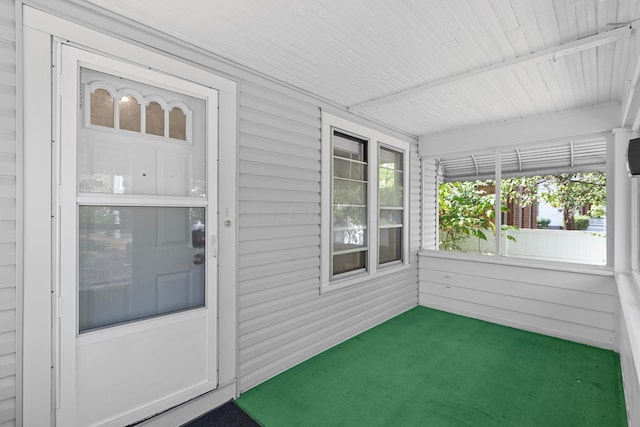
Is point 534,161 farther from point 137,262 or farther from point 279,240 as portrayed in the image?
point 137,262

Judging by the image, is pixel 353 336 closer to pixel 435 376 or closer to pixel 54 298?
pixel 435 376

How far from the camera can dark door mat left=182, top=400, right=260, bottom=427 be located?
2207mm

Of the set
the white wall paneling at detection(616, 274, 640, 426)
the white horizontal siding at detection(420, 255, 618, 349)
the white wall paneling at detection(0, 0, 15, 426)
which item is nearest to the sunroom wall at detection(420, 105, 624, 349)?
the white horizontal siding at detection(420, 255, 618, 349)

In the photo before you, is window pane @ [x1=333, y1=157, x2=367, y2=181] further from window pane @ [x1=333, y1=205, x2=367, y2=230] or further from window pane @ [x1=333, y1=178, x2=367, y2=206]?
window pane @ [x1=333, y1=205, x2=367, y2=230]

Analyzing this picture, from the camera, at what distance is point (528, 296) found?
3959mm

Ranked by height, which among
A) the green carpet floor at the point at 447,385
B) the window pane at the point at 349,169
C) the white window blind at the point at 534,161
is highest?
the white window blind at the point at 534,161

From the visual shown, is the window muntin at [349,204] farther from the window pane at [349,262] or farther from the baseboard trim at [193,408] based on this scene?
the baseboard trim at [193,408]

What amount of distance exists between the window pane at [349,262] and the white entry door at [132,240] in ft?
5.25

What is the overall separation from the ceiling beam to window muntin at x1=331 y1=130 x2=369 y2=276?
642 millimetres

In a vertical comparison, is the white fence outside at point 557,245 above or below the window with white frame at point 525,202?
below

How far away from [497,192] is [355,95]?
101 inches

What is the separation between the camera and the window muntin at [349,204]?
3.57 metres

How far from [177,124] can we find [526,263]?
170 inches

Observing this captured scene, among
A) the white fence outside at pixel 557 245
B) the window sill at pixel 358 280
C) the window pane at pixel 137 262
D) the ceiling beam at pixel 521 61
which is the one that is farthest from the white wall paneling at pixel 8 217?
the white fence outside at pixel 557 245
